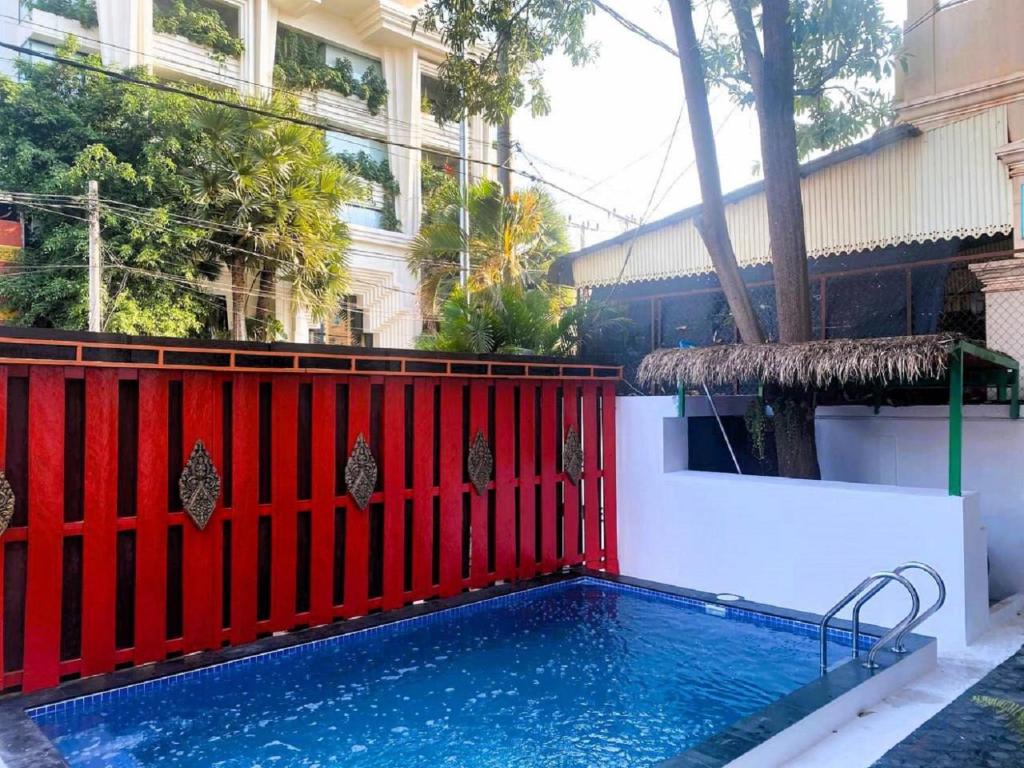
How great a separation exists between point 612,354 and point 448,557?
14.3ft

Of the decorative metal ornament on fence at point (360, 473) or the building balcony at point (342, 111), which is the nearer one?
the decorative metal ornament on fence at point (360, 473)

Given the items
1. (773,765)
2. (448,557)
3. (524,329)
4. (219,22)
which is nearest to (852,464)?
(524,329)

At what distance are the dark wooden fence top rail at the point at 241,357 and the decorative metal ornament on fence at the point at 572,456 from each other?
0.72m

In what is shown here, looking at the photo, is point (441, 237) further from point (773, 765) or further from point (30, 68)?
point (773, 765)

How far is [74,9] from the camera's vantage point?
14.5m

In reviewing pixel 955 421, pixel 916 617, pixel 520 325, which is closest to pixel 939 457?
pixel 955 421

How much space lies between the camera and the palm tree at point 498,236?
38.8 ft

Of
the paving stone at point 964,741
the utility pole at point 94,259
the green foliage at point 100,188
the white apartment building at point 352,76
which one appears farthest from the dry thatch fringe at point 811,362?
the utility pole at point 94,259

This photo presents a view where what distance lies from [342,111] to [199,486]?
15.0 m

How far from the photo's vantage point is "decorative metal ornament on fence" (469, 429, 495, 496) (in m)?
6.90

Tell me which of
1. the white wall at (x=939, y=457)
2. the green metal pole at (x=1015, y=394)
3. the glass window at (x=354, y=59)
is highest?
the glass window at (x=354, y=59)

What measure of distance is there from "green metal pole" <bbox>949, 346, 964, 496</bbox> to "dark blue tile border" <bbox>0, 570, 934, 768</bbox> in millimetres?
1292

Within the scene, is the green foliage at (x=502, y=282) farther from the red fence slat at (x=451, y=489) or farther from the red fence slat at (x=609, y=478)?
the red fence slat at (x=451, y=489)

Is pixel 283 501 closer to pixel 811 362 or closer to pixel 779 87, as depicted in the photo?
pixel 811 362
